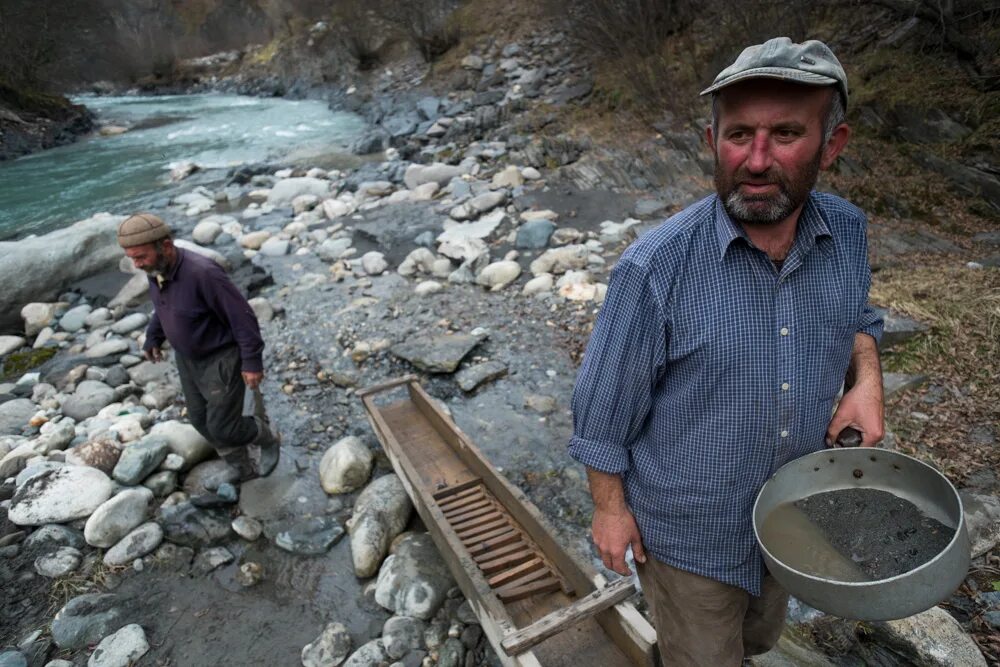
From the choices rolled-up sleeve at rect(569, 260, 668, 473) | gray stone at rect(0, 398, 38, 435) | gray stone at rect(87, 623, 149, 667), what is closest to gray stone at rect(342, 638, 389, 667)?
gray stone at rect(87, 623, 149, 667)

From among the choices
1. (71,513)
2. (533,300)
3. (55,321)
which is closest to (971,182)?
(533,300)

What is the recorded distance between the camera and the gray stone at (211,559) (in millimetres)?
3877

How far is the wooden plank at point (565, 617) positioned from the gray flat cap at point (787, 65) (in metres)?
1.93

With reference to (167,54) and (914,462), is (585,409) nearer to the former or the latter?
(914,462)

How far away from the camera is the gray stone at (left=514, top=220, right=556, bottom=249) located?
783 centimetres

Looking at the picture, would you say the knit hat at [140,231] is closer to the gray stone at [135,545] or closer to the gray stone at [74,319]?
the gray stone at [135,545]

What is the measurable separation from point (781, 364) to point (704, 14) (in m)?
11.5

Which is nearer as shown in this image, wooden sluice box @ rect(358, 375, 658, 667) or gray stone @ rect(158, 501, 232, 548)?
wooden sluice box @ rect(358, 375, 658, 667)

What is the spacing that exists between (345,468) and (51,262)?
256 inches

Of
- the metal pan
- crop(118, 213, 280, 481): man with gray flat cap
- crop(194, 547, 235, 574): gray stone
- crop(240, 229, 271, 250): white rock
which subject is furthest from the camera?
crop(240, 229, 271, 250): white rock

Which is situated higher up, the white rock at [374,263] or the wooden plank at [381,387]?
the wooden plank at [381,387]

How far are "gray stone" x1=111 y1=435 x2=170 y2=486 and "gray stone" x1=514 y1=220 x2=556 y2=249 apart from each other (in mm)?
4745

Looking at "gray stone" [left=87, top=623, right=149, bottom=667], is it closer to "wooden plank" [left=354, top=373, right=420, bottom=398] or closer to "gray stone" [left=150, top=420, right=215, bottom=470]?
"gray stone" [left=150, top=420, right=215, bottom=470]

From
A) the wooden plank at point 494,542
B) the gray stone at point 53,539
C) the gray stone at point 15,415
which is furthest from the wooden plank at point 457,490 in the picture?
the gray stone at point 15,415
